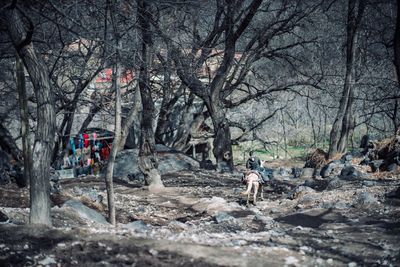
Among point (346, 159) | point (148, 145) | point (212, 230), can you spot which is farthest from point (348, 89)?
point (212, 230)

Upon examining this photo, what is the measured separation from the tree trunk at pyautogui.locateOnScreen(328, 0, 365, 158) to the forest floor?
4.80 m

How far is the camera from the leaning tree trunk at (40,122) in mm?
5941

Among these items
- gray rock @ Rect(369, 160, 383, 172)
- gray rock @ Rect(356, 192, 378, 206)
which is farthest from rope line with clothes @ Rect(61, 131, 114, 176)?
gray rock @ Rect(356, 192, 378, 206)

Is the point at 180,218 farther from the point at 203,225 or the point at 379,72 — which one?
the point at 379,72

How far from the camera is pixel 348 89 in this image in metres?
17.2

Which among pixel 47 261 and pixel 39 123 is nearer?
pixel 47 261

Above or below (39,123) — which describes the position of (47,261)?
below

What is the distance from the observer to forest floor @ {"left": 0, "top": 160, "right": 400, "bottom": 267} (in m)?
5.03

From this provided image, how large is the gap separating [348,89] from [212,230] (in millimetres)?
10981

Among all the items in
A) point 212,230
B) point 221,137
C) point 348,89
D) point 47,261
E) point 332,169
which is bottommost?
point 212,230

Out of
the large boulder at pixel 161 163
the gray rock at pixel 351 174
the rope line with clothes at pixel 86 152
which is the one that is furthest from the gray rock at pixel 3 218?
the rope line with clothes at pixel 86 152

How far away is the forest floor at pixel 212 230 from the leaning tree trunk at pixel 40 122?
11.1 inches

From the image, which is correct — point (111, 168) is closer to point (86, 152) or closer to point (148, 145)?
point (148, 145)

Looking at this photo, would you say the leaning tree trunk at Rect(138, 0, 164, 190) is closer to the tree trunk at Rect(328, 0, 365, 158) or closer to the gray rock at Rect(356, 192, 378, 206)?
the gray rock at Rect(356, 192, 378, 206)
